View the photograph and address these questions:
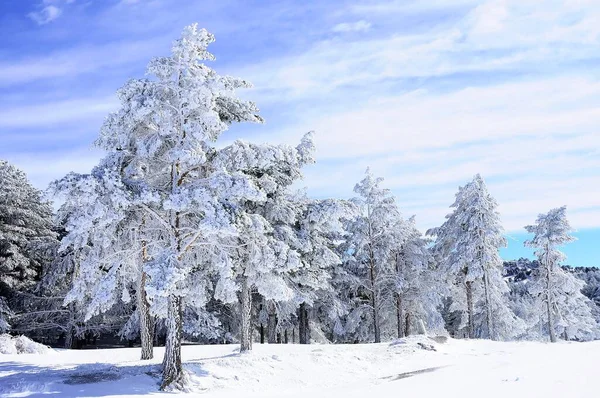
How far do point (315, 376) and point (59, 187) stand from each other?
1183 centimetres

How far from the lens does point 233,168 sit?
1900 cm

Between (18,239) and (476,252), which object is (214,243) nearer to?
(18,239)

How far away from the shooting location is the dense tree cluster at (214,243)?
53.5 feet

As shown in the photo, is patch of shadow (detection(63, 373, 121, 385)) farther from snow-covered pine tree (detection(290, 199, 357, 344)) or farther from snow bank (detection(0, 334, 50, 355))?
snow-covered pine tree (detection(290, 199, 357, 344))

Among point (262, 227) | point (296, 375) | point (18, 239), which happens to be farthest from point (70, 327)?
point (262, 227)

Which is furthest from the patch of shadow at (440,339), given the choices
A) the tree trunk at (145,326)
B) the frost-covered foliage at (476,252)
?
the tree trunk at (145,326)

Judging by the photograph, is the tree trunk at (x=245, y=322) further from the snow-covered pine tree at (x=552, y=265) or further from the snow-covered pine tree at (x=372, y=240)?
the snow-covered pine tree at (x=552, y=265)

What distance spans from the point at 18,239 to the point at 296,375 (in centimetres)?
2297

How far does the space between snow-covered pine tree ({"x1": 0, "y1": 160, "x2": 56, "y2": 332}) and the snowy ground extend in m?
13.3

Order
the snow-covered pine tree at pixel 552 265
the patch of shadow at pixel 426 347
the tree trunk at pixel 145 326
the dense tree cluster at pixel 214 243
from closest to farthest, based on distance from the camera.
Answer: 1. the dense tree cluster at pixel 214 243
2. the tree trunk at pixel 145 326
3. the patch of shadow at pixel 426 347
4. the snow-covered pine tree at pixel 552 265

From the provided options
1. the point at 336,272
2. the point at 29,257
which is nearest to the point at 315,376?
the point at 336,272

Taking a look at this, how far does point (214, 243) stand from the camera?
57.4ft

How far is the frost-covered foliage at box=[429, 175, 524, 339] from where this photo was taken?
37.3 meters

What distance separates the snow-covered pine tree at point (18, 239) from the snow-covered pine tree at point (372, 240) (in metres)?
20.8
